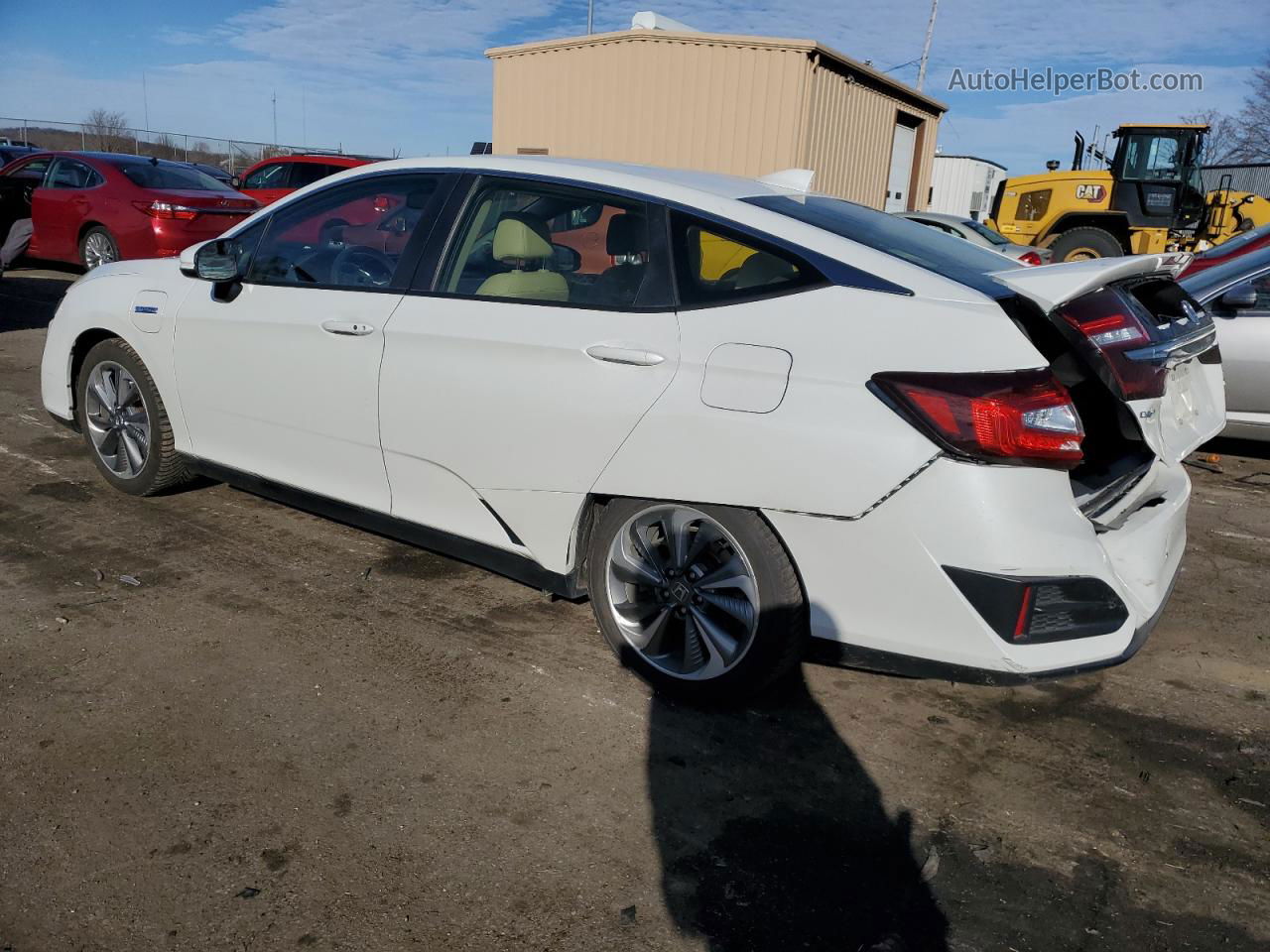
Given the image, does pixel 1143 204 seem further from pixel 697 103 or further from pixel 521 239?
pixel 521 239

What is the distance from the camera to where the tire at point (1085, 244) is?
1717 centimetres

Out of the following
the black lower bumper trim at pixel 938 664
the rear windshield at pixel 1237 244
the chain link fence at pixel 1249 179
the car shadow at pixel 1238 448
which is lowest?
the car shadow at pixel 1238 448

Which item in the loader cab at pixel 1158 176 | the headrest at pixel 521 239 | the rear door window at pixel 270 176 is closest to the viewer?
the headrest at pixel 521 239

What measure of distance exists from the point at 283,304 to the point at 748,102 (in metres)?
13.3

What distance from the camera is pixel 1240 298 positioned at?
6.08 metres

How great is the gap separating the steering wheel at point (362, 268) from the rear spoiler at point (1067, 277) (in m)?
2.08

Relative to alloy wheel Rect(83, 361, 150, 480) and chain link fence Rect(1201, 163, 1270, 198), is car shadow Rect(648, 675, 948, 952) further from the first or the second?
chain link fence Rect(1201, 163, 1270, 198)

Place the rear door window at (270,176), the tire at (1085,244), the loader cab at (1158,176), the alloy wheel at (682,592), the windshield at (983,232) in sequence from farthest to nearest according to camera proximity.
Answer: the tire at (1085,244) < the loader cab at (1158,176) < the rear door window at (270,176) < the windshield at (983,232) < the alloy wheel at (682,592)

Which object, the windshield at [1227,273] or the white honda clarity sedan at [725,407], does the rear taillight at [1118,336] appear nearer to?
the white honda clarity sedan at [725,407]

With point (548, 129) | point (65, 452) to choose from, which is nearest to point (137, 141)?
point (548, 129)

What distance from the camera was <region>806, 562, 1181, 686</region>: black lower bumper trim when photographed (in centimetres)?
270

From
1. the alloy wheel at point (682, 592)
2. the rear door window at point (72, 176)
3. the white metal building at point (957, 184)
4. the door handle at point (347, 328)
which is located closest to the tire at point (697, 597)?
the alloy wheel at point (682, 592)

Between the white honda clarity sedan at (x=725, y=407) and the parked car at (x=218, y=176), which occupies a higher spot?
the parked car at (x=218, y=176)

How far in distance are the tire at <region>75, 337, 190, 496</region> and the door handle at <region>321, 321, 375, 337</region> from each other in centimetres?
131
